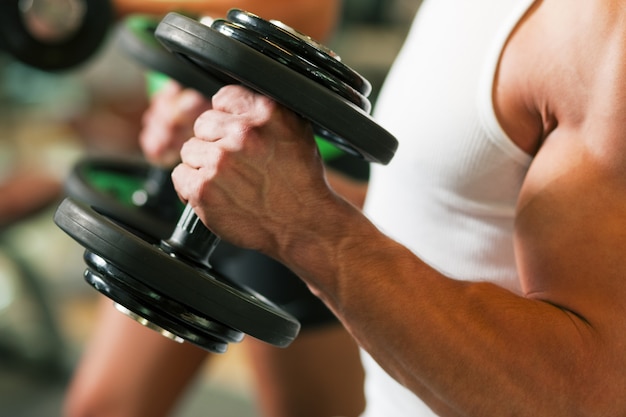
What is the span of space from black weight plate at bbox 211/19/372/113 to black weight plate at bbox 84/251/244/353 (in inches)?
8.4

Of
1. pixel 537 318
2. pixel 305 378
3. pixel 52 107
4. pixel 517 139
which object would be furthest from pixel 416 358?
pixel 52 107

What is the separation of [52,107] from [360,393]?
7.17ft

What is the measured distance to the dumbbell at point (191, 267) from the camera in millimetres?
601

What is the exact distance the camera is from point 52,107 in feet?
10.2

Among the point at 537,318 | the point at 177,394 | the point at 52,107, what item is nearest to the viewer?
the point at 537,318

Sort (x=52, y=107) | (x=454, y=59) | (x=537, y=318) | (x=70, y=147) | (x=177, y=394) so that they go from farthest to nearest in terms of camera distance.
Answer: (x=52, y=107) < (x=70, y=147) < (x=177, y=394) < (x=454, y=59) < (x=537, y=318)

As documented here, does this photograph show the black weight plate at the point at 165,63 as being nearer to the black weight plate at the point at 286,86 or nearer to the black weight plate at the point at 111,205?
the black weight plate at the point at 111,205

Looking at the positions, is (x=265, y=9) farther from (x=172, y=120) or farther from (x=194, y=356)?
(x=194, y=356)

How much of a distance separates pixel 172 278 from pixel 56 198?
5.62 feet

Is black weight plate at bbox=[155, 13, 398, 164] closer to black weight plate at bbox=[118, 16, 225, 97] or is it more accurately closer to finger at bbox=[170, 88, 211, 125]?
black weight plate at bbox=[118, 16, 225, 97]

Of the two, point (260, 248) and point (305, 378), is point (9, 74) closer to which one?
point (305, 378)

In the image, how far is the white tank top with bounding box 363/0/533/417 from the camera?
734 millimetres

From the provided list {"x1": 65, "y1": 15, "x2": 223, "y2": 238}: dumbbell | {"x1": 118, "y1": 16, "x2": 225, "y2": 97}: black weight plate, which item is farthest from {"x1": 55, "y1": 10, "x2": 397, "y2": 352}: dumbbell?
{"x1": 118, "y1": 16, "x2": 225, "y2": 97}: black weight plate

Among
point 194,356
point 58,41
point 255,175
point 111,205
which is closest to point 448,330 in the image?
point 255,175
